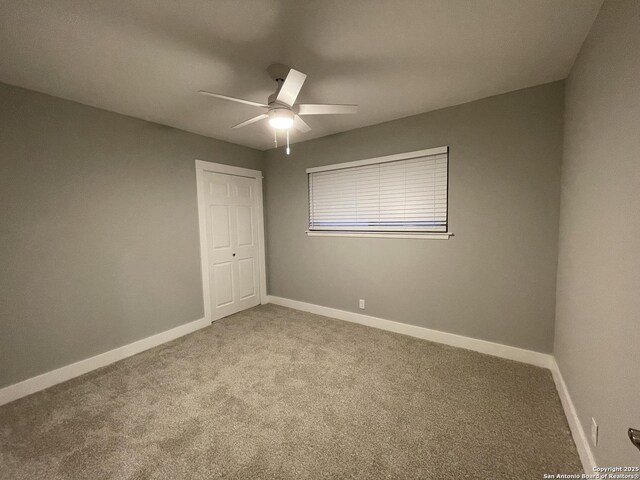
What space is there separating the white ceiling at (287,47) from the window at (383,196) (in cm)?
67

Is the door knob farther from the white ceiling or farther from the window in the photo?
the window

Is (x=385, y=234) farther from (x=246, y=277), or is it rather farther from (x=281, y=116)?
(x=246, y=277)

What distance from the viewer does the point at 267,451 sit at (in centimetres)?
151

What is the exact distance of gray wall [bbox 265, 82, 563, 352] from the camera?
2.24 meters

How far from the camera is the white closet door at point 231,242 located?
3502 millimetres

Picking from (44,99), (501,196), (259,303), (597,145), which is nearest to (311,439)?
(597,145)

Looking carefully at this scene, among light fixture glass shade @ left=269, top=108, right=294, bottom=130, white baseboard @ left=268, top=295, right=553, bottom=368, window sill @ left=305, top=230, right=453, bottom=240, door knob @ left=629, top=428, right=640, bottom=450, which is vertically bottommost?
white baseboard @ left=268, top=295, right=553, bottom=368

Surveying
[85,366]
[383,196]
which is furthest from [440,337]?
[85,366]

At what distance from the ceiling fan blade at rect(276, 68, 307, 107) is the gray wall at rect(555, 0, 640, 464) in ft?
4.98

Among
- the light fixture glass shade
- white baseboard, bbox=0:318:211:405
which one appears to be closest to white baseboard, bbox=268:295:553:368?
white baseboard, bbox=0:318:211:405

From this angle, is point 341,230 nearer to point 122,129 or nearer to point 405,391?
point 405,391

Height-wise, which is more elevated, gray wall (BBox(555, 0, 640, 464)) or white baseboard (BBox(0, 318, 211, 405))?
gray wall (BBox(555, 0, 640, 464))

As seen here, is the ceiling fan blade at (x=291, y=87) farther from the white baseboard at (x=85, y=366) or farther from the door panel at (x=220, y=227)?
the white baseboard at (x=85, y=366)

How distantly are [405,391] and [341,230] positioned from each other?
198cm
